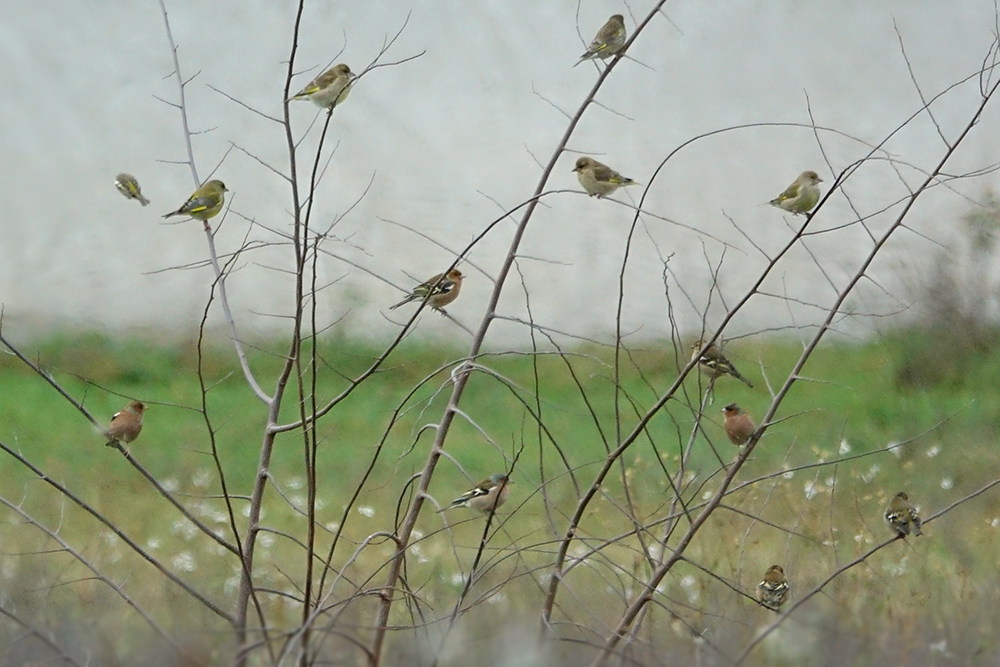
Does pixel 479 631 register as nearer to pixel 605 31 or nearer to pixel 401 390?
pixel 605 31

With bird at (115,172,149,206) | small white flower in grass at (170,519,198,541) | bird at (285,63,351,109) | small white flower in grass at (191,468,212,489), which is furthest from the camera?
small white flower in grass at (191,468,212,489)

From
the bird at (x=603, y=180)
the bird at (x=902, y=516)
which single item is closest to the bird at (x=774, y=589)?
the bird at (x=902, y=516)

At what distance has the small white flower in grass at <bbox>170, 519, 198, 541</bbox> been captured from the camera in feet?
17.5

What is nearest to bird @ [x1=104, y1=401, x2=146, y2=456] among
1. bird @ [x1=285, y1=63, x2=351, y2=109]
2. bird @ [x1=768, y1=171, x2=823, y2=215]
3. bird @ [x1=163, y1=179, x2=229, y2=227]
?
bird @ [x1=163, y1=179, x2=229, y2=227]

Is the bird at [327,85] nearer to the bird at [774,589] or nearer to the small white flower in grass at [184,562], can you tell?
the small white flower in grass at [184,562]

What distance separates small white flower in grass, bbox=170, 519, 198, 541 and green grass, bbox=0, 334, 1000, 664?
1cm

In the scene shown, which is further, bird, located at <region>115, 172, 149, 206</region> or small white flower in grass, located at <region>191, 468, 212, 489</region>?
small white flower in grass, located at <region>191, 468, 212, 489</region>

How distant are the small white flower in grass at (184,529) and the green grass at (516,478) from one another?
11mm

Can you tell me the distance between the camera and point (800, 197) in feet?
15.7

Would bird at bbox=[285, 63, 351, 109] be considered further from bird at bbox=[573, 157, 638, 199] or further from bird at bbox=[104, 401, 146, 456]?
bird at bbox=[104, 401, 146, 456]

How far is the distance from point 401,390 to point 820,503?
2.92 m

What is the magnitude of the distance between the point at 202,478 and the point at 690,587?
→ 2.59 m

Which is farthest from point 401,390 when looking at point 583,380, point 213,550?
point 213,550

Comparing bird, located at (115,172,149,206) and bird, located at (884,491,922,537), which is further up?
bird, located at (115,172,149,206)
